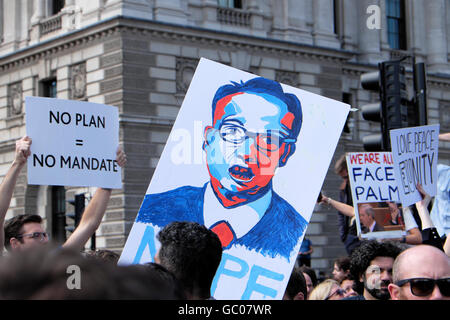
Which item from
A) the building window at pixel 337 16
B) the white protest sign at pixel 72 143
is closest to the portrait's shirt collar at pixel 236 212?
the white protest sign at pixel 72 143

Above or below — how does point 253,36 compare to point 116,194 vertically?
above

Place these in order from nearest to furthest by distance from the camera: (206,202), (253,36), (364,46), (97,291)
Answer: (97,291), (206,202), (253,36), (364,46)

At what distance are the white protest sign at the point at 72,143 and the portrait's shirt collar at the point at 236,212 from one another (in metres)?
0.99

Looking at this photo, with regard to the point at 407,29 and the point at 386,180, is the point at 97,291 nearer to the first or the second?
the point at 386,180

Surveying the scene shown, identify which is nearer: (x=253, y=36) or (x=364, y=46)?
(x=253, y=36)

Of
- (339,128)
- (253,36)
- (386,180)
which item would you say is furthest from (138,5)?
(339,128)

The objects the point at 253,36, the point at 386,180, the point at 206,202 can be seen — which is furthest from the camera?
the point at 253,36

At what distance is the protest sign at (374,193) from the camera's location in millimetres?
8211

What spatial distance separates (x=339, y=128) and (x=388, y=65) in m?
3.76

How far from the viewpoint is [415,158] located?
6.48m

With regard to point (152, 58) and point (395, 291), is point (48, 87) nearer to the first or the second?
point (152, 58)

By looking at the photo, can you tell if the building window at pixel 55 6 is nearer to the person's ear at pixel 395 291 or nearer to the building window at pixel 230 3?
the building window at pixel 230 3

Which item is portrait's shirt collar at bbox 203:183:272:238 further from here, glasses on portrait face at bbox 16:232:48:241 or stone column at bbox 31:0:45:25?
stone column at bbox 31:0:45:25

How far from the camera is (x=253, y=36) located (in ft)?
81.0
